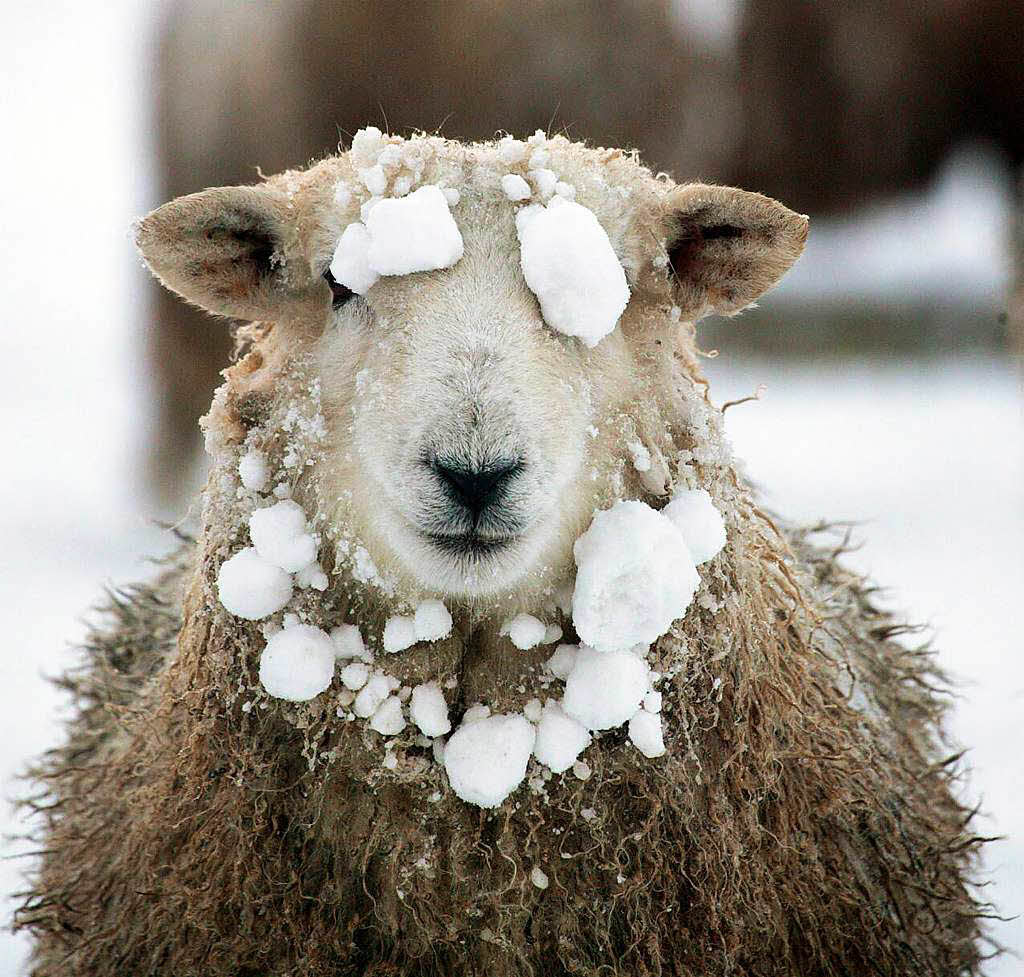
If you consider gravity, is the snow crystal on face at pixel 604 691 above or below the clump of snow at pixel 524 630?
below

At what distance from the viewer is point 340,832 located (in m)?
2.21

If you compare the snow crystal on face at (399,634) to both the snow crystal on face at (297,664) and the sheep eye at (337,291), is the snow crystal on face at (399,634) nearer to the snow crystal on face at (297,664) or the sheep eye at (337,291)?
the snow crystal on face at (297,664)

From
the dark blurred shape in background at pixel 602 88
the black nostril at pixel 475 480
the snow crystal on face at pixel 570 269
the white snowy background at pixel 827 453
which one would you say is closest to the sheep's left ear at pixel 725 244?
the snow crystal on face at pixel 570 269

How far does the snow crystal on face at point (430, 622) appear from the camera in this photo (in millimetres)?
2129

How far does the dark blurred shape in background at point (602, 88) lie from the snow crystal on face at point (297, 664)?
403 centimetres

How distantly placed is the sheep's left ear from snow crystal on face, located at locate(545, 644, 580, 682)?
2.35 feet

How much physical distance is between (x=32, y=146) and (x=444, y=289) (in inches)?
762

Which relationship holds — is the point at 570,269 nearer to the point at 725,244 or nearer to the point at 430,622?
the point at 725,244

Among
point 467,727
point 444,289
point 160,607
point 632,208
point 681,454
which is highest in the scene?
point 632,208

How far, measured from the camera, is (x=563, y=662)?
215cm

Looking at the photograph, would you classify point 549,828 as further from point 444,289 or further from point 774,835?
point 444,289

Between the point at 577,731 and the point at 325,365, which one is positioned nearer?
the point at 577,731

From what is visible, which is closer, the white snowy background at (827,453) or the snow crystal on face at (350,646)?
the snow crystal on face at (350,646)

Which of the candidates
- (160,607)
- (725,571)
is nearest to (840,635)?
(725,571)
